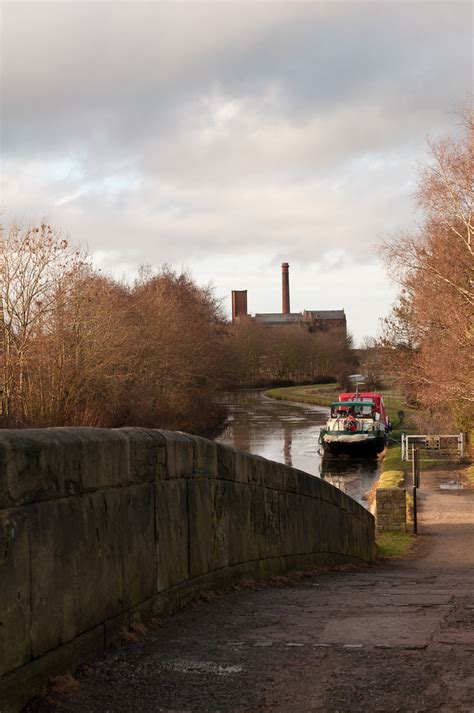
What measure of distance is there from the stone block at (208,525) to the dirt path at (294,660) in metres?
0.29

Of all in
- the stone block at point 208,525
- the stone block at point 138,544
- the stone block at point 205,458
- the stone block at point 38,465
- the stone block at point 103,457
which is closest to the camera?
the stone block at point 38,465

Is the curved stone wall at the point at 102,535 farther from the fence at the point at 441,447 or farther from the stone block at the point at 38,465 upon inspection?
the fence at the point at 441,447

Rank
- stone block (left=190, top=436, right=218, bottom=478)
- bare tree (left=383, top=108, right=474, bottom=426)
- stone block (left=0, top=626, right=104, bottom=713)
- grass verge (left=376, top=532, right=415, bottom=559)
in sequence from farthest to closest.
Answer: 1. bare tree (left=383, top=108, right=474, bottom=426)
2. grass verge (left=376, top=532, right=415, bottom=559)
3. stone block (left=190, top=436, right=218, bottom=478)
4. stone block (left=0, top=626, right=104, bottom=713)

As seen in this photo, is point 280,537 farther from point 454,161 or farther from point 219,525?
point 454,161

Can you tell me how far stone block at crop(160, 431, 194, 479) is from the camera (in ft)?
17.9

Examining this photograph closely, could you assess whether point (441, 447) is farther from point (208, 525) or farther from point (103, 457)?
point (103, 457)

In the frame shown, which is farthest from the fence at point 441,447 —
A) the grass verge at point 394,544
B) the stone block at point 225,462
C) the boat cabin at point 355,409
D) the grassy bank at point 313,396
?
the grassy bank at point 313,396

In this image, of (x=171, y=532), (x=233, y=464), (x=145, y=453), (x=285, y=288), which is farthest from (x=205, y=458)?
(x=285, y=288)

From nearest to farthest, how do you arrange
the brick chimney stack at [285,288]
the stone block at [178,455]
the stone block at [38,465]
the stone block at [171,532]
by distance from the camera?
the stone block at [38,465] → the stone block at [171,532] → the stone block at [178,455] → the brick chimney stack at [285,288]

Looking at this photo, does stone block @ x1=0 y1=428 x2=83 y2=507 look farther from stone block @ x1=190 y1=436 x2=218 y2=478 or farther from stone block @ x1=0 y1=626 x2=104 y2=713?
stone block @ x1=190 y1=436 x2=218 y2=478

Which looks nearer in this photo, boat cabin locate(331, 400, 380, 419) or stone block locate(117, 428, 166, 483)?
stone block locate(117, 428, 166, 483)

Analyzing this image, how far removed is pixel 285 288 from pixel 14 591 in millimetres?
127744

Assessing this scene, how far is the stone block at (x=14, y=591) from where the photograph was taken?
3.42m

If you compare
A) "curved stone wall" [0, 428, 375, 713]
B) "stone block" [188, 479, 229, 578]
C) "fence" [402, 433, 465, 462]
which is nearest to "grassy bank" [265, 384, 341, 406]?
"fence" [402, 433, 465, 462]
